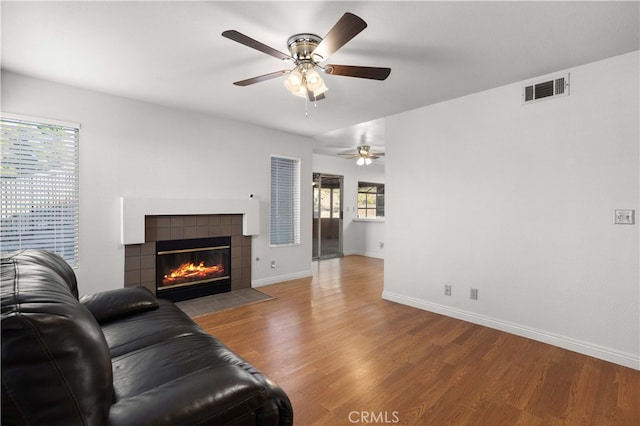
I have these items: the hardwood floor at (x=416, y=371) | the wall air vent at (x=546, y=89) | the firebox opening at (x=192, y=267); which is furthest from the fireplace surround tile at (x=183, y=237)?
the wall air vent at (x=546, y=89)

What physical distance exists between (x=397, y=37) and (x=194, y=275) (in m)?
3.74

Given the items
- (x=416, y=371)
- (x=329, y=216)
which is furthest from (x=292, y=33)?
(x=329, y=216)

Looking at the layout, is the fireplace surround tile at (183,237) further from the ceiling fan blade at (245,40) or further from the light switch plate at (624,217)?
the light switch plate at (624,217)

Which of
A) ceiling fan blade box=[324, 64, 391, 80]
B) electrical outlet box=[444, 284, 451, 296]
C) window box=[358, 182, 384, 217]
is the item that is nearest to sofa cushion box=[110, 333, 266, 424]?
ceiling fan blade box=[324, 64, 391, 80]

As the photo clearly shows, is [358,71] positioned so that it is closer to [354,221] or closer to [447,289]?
[447,289]

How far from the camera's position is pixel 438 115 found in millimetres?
3584

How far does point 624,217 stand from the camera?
2455 mm

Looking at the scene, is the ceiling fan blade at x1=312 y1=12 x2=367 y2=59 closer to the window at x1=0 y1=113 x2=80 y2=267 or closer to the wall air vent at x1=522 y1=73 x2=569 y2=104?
the wall air vent at x1=522 y1=73 x2=569 y2=104

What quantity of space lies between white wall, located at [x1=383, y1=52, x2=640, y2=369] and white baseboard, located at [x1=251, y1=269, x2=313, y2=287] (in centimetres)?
188

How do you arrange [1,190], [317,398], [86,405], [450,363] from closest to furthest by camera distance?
[86,405], [317,398], [450,363], [1,190]

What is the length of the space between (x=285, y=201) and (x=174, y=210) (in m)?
1.85

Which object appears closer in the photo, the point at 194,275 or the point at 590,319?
the point at 590,319

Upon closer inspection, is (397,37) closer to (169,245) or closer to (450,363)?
(450,363)

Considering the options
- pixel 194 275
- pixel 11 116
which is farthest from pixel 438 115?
pixel 11 116
